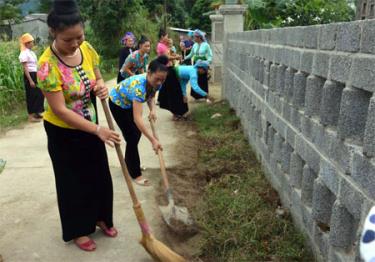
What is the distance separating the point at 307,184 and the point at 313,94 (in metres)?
0.66

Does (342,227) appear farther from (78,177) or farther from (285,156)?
(78,177)

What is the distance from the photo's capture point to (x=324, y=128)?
2.55m

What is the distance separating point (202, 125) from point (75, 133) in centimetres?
431

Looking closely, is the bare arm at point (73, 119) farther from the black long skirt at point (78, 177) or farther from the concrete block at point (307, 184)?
the concrete block at point (307, 184)

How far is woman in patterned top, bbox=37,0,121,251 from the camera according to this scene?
272cm

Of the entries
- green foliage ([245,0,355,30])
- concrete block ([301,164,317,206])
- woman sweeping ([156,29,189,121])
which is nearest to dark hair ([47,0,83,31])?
concrete block ([301,164,317,206])

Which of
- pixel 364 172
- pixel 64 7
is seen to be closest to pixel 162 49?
pixel 64 7

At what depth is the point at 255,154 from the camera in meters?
5.17

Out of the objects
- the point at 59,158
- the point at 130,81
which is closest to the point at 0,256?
the point at 59,158

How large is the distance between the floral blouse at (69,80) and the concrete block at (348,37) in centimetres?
173

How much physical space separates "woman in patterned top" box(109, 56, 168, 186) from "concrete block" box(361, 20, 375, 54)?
6.99 ft

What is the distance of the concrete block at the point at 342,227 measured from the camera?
7.41ft

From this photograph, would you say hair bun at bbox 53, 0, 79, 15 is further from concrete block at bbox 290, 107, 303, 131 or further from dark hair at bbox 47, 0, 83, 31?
concrete block at bbox 290, 107, 303, 131

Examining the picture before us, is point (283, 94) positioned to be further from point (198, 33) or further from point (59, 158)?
point (198, 33)
